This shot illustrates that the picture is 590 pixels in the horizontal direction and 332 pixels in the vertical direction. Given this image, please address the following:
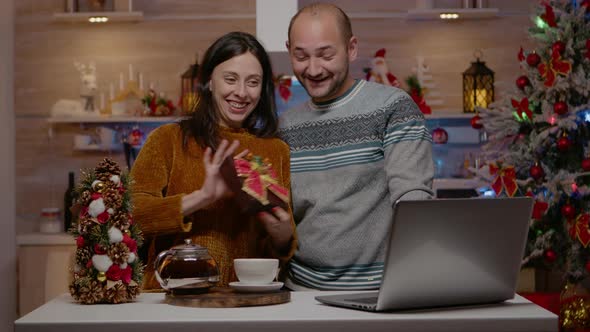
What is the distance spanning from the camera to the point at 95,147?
5.23 metres

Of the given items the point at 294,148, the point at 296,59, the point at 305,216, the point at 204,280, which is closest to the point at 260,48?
the point at 296,59

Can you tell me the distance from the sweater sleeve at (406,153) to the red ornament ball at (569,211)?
6.75 feet

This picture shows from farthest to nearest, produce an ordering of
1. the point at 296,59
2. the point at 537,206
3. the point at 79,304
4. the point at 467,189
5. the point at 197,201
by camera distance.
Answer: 1. the point at 467,189
2. the point at 537,206
3. the point at 296,59
4. the point at 197,201
5. the point at 79,304

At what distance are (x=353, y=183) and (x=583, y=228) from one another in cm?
221

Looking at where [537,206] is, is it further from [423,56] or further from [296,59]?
[296,59]

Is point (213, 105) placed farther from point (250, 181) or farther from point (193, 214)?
point (250, 181)

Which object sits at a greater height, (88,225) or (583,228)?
(88,225)

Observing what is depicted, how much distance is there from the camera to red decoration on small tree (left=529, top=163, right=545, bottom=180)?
4.22 m

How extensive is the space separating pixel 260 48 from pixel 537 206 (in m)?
2.24

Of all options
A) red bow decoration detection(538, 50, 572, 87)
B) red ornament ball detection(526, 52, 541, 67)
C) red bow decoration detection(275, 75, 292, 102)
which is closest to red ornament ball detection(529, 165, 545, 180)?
red bow decoration detection(538, 50, 572, 87)

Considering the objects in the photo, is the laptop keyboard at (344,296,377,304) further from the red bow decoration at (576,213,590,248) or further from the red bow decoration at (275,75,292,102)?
the red bow decoration at (275,75,292,102)

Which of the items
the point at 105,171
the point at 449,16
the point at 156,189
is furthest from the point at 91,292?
the point at 449,16

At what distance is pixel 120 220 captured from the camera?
179 centimetres

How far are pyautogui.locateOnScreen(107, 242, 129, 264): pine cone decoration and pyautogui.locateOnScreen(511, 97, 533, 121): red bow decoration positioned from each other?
2.97m
